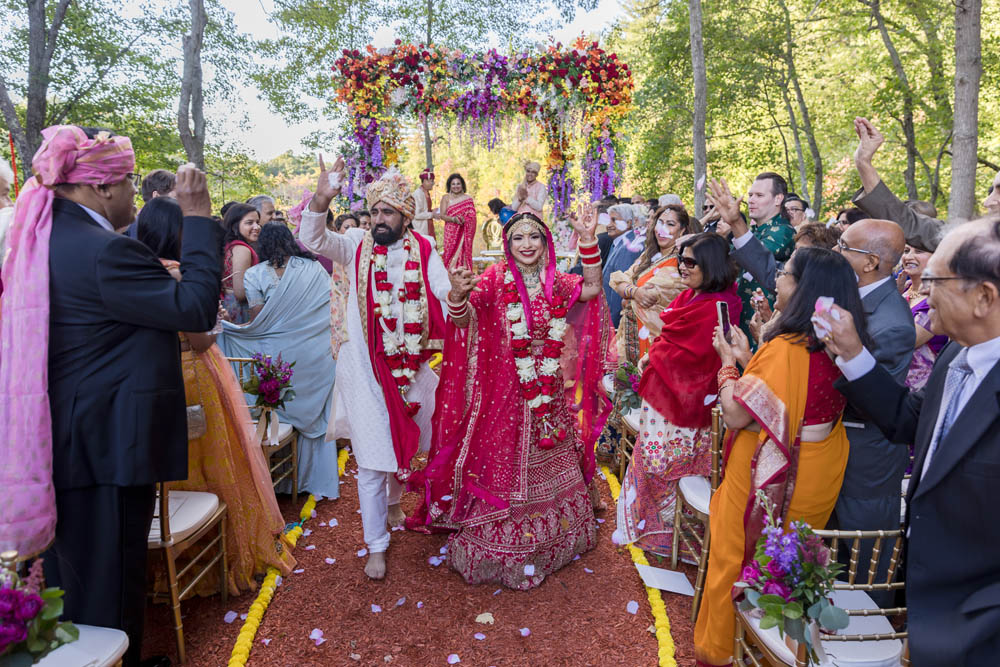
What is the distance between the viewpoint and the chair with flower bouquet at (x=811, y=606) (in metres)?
1.86

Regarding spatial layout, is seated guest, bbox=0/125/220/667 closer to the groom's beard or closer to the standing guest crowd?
the standing guest crowd

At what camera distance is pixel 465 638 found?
3.30m

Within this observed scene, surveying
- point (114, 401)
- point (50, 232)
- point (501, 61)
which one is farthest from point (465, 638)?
point (501, 61)

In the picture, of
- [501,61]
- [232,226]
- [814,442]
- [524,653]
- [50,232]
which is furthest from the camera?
[501,61]

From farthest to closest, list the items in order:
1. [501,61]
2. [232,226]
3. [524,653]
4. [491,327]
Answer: [501,61]
[232,226]
[491,327]
[524,653]

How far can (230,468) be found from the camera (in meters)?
3.49

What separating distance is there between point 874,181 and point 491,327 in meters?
2.34

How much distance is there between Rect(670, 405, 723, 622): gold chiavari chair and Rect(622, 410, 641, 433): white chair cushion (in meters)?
0.60

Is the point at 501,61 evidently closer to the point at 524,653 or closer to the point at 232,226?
the point at 232,226

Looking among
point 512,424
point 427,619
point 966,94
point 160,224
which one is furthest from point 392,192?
point 966,94

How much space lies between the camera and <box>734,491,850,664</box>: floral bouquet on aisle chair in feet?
6.09

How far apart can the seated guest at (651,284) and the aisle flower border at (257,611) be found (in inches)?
114

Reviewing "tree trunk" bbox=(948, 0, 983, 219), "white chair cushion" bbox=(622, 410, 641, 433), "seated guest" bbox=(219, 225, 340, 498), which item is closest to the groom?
"seated guest" bbox=(219, 225, 340, 498)

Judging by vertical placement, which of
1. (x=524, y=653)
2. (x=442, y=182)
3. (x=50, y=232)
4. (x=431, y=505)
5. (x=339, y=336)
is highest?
(x=442, y=182)
